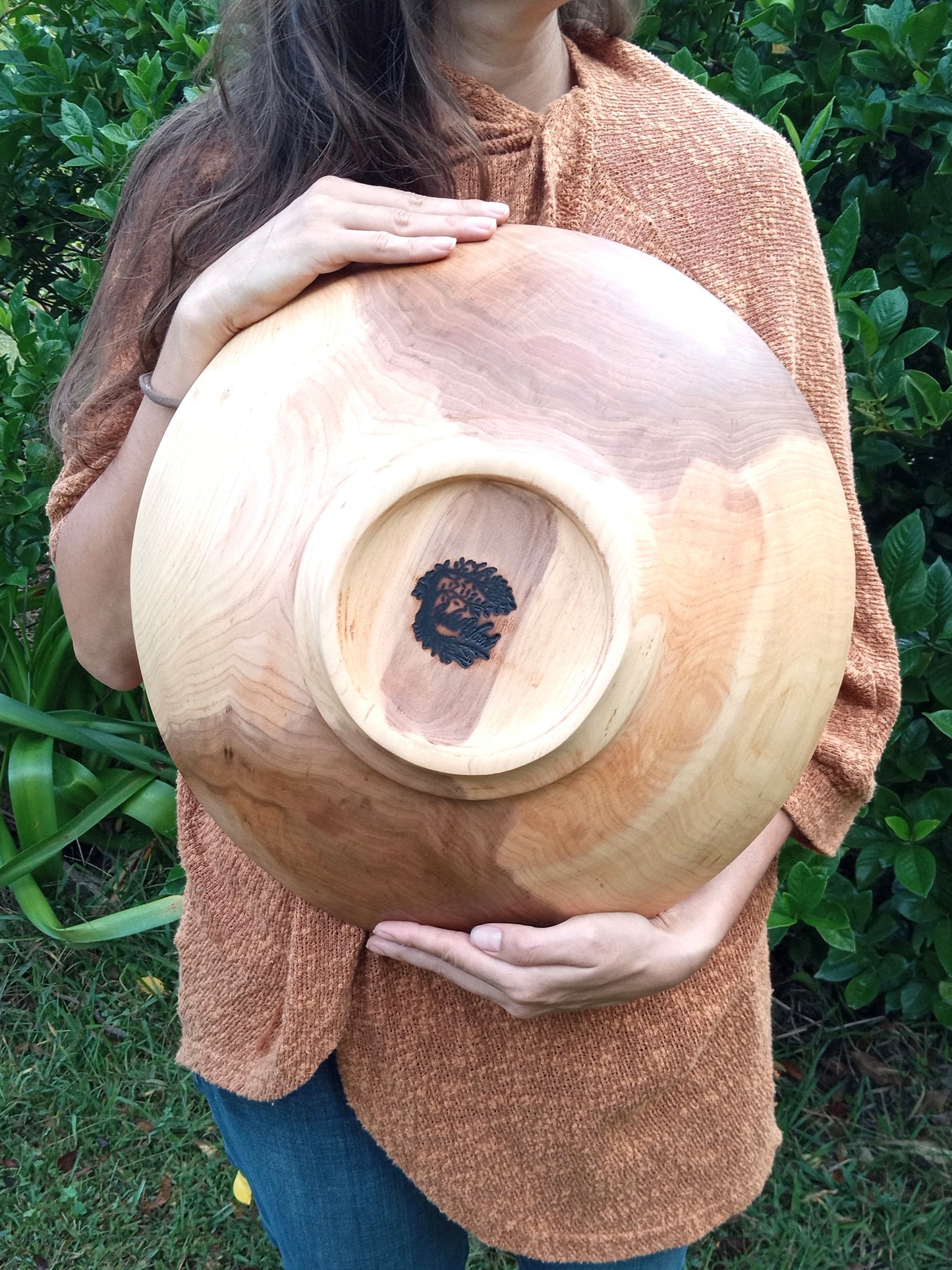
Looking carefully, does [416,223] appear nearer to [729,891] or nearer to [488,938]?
[488,938]

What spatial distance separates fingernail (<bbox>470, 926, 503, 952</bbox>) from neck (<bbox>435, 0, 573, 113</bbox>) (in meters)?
1.00

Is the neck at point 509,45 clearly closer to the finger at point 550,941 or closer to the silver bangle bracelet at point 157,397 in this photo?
the silver bangle bracelet at point 157,397

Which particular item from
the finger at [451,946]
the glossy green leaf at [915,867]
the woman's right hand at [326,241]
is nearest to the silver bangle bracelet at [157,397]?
the woman's right hand at [326,241]

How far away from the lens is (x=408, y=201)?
1072mm

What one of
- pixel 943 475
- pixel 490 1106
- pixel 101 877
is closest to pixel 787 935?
pixel 943 475

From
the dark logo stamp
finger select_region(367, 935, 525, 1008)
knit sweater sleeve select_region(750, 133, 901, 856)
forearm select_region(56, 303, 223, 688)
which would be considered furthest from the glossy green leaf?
the dark logo stamp

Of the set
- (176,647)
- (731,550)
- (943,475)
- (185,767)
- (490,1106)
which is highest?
(731,550)

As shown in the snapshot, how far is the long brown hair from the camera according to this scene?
1.31 m

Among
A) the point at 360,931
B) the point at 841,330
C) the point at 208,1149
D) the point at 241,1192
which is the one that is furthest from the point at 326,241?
the point at 208,1149

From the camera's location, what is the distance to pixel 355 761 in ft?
3.14

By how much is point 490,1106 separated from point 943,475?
Answer: 69.0 inches

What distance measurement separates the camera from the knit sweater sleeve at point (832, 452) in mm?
1352

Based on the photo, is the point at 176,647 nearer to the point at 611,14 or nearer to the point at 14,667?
the point at 611,14

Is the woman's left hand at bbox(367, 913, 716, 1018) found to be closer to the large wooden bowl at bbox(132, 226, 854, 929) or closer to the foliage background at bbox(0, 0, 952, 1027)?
the large wooden bowl at bbox(132, 226, 854, 929)
